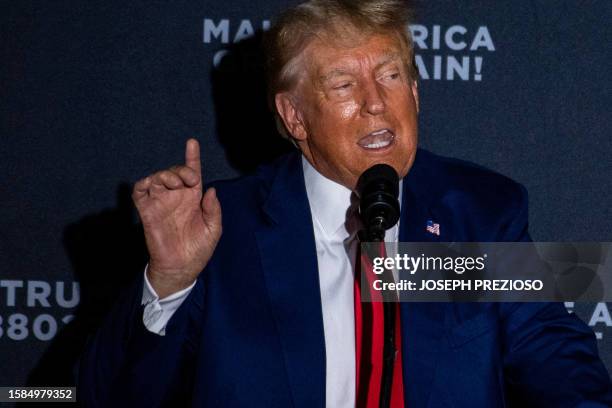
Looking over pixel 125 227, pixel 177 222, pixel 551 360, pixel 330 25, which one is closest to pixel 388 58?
pixel 330 25

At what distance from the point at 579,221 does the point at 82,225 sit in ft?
4.57

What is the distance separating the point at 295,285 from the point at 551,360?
0.56 meters

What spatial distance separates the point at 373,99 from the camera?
6.87 feet

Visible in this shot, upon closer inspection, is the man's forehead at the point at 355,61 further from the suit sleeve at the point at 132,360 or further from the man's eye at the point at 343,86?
the suit sleeve at the point at 132,360

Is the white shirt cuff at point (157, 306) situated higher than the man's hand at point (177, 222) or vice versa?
the man's hand at point (177, 222)

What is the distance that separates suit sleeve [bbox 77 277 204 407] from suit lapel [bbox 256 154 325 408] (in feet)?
0.68

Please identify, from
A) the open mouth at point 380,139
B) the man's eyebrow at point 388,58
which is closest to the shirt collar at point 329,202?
the open mouth at point 380,139

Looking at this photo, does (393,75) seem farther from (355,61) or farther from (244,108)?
(244,108)

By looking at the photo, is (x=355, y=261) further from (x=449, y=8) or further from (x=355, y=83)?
(x=449, y=8)

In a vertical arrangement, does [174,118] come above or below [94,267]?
above

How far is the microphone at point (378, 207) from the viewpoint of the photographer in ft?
5.04

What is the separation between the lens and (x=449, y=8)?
2662 mm

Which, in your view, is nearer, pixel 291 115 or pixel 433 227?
A: pixel 433 227

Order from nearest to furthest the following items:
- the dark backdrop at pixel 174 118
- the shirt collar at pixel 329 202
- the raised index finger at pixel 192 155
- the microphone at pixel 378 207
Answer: the microphone at pixel 378 207 → the raised index finger at pixel 192 155 → the shirt collar at pixel 329 202 → the dark backdrop at pixel 174 118
